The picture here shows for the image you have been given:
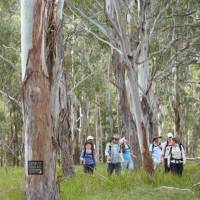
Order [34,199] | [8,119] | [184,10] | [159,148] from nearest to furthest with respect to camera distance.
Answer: [34,199] < [159,148] < [184,10] < [8,119]

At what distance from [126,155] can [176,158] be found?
346cm

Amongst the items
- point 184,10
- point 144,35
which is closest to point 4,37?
point 184,10

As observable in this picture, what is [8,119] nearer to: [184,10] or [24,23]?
[184,10]

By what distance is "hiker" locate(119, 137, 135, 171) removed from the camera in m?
16.8

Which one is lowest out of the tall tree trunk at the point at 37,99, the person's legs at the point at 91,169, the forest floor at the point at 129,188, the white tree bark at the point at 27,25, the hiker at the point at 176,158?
the forest floor at the point at 129,188

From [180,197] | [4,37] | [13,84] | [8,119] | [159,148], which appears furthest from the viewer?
[8,119]

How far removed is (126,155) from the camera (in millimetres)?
17078

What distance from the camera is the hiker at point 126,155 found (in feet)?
55.2

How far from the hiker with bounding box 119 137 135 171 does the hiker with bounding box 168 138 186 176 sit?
2959mm

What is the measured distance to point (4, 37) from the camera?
1043 inches

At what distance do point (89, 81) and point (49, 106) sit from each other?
2158cm

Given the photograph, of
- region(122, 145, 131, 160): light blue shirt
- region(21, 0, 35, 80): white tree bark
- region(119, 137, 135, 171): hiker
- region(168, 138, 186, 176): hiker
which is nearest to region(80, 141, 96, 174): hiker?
region(119, 137, 135, 171): hiker

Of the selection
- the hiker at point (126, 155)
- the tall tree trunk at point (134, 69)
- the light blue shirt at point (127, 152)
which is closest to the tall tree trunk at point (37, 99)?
the tall tree trunk at point (134, 69)

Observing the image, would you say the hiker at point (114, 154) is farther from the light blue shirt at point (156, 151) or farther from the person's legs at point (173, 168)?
the light blue shirt at point (156, 151)
